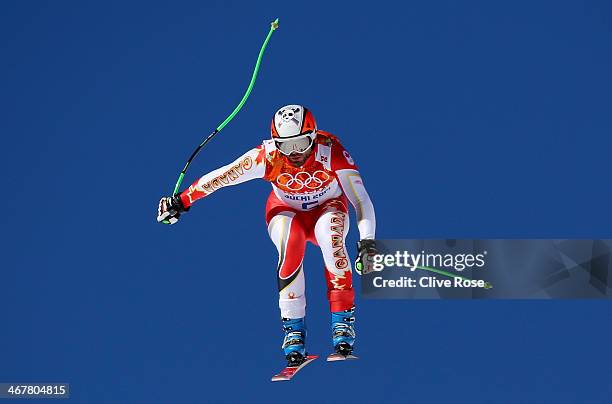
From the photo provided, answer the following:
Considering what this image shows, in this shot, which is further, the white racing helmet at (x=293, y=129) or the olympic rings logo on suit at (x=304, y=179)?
the olympic rings logo on suit at (x=304, y=179)

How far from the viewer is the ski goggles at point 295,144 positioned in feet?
9.64

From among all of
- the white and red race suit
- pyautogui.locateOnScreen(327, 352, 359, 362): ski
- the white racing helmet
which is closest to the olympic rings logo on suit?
the white and red race suit

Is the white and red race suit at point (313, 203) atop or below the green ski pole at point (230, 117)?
below

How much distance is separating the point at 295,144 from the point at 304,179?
15 cm

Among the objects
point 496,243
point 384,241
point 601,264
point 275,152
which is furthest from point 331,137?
point 601,264

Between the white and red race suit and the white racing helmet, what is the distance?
58mm

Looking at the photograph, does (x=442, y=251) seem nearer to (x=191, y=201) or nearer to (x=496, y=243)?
(x=496, y=243)

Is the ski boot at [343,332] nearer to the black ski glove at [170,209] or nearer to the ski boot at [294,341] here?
the ski boot at [294,341]

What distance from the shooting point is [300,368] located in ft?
9.73

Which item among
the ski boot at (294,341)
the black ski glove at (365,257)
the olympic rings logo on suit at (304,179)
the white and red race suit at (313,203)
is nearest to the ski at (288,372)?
the ski boot at (294,341)

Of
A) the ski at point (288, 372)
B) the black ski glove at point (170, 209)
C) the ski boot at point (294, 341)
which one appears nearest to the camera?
the ski at point (288, 372)

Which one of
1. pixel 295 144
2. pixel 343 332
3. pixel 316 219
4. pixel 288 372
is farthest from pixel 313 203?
pixel 288 372

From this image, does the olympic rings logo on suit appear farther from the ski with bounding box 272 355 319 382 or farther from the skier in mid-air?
the ski with bounding box 272 355 319 382

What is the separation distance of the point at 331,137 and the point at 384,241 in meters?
0.43
